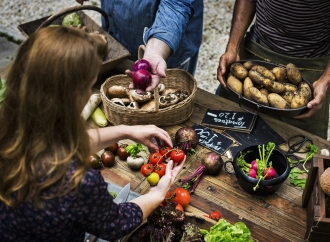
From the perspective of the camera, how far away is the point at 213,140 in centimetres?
275

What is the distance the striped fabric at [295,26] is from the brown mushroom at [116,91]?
1166 millimetres

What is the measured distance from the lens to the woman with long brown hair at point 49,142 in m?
1.44

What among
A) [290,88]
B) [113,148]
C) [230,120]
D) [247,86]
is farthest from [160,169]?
[290,88]

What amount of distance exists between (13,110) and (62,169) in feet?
0.93

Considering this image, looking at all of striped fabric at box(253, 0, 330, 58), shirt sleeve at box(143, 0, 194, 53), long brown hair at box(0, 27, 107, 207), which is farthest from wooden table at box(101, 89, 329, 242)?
striped fabric at box(253, 0, 330, 58)

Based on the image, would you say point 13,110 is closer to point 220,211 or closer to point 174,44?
point 220,211

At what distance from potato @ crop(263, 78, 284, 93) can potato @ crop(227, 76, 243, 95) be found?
0.15 m

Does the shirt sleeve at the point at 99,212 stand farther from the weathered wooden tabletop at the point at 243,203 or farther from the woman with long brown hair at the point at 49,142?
the weathered wooden tabletop at the point at 243,203

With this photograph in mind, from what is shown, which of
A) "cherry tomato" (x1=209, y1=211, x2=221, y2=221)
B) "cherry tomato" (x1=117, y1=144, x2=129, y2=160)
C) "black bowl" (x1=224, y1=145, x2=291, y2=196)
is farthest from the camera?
"cherry tomato" (x1=117, y1=144, x2=129, y2=160)

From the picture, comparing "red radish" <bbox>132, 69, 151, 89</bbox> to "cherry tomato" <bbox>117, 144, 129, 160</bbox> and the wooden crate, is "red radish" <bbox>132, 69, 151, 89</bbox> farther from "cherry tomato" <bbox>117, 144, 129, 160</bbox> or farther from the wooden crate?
the wooden crate

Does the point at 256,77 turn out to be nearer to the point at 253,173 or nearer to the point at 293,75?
the point at 293,75

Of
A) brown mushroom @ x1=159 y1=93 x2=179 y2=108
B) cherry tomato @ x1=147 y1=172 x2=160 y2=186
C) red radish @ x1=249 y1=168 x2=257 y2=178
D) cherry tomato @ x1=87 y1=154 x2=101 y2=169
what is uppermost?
red radish @ x1=249 y1=168 x2=257 y2=178

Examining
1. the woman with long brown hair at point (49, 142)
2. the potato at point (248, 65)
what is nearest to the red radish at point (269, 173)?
the potato at point (248, 65)

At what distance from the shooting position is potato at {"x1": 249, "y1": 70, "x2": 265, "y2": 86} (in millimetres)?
2801
